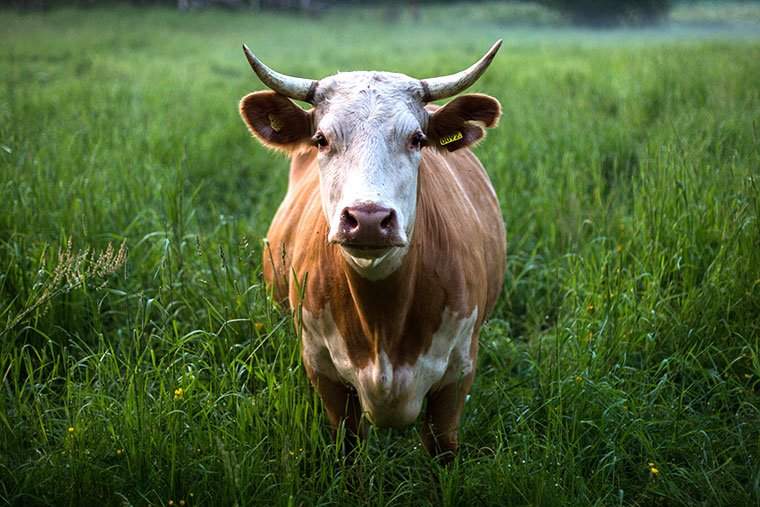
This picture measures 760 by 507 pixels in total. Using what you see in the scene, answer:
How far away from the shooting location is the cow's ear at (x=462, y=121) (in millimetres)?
2982

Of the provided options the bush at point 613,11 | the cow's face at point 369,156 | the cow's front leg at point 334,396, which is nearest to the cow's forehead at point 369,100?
the cow's face at point 369,156

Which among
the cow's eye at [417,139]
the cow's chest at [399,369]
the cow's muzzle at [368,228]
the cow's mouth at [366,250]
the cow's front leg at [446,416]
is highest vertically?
the cow's eye at [417,139]

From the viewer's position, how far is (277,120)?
10.1 ft

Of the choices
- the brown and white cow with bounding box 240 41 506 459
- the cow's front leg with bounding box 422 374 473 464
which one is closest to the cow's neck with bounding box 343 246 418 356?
the brown and white cow with bounding box 240 41 506 459

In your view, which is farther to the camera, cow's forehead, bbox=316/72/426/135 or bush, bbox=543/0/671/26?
bush, bbox=543/0/671/26

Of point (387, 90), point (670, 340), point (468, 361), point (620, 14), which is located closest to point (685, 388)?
point (670, 340)

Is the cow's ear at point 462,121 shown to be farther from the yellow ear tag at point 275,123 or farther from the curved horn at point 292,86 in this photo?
the yellow ear tag at point 275,123

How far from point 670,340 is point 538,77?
6.99m

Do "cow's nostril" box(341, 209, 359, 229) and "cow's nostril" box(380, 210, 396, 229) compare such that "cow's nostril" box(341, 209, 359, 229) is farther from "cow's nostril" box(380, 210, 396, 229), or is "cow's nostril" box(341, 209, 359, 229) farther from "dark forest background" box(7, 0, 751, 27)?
"dark forest background" box(7, 0, 751, 27)

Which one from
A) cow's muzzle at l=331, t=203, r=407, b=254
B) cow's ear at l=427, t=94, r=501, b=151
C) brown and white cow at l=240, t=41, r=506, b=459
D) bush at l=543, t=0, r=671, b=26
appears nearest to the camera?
cow's muzzle at l=331, t=203, r=407, b=254

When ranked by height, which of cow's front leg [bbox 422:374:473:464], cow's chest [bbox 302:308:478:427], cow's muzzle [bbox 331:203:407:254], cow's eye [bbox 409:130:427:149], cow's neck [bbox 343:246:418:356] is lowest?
cow's front leg [bbox 422:374:473:464]

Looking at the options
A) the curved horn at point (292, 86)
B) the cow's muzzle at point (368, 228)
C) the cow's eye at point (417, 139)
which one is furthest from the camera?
the curved horn at point (292, 86)

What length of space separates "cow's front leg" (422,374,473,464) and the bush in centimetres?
2973

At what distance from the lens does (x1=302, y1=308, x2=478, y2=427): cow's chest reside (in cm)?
287
